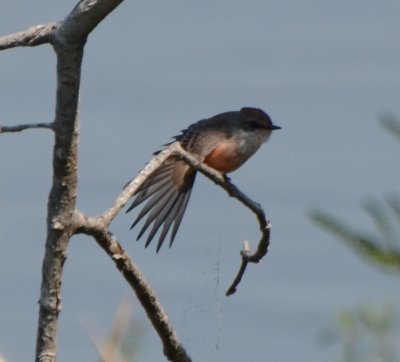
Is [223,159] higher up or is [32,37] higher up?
[32,37]

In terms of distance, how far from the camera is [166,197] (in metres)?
5.31

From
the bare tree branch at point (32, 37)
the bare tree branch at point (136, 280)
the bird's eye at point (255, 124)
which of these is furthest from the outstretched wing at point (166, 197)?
the bare tree branch at point (32, 37)

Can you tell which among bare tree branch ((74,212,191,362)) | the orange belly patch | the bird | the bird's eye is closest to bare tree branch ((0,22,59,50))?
bare tree branch ((74,212,191,362))

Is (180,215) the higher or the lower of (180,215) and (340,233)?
the lower

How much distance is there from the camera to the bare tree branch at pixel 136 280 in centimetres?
255

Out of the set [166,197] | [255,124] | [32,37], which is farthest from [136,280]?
[255,124]

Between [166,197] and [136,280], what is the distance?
2676mm

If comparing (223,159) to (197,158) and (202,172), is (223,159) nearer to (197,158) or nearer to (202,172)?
(197,158)

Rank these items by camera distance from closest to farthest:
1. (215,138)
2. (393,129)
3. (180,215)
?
(393,129) < (180,215) < (215,138)

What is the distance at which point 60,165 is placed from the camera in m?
2.41

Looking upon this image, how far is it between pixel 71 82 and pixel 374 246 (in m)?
0.64

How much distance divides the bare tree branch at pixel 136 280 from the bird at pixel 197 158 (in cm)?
193

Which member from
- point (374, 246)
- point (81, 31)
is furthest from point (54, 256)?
point (374, 246)

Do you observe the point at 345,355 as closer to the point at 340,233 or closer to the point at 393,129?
the point at 340,233
